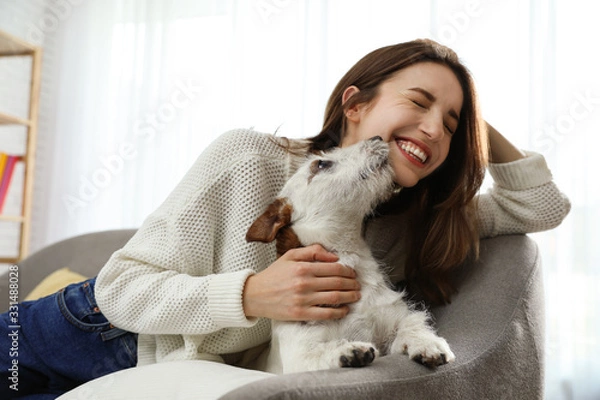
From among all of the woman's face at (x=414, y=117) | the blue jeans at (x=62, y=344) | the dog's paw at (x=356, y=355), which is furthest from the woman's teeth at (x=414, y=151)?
the blue jeans at (x=62, y=344)

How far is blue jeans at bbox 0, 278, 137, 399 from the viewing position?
5.37 feet

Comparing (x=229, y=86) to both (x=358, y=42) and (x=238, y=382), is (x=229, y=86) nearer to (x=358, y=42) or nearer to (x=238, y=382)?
(x=358, y=42)

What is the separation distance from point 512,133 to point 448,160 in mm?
1694

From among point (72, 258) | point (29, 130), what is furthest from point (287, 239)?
point (29, 130)

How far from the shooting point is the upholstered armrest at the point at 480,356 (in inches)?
36.4

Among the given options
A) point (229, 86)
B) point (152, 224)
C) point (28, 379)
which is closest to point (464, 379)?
point (152, 224)

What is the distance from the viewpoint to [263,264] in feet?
5.11

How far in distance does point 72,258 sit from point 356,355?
1876 mm

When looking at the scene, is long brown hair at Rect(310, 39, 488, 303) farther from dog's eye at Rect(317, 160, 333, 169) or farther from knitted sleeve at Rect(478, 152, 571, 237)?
dog's eye at Rect(317, 160, 333, 169)

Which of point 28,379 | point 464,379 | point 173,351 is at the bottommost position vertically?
point 28,379

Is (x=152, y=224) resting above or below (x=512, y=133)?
below

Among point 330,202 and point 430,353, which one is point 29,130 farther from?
point 430,353

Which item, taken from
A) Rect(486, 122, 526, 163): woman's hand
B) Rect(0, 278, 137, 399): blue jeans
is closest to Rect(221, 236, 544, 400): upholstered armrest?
Rect(486, 122, 526, 163): woman's hand

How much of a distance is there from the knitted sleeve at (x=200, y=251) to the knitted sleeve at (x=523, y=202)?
708 mm
